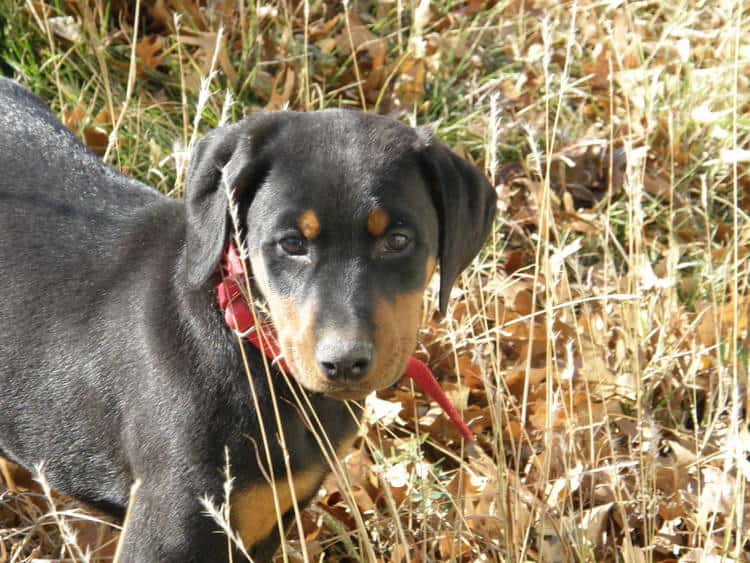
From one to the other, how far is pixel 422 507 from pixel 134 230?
1.20 meters

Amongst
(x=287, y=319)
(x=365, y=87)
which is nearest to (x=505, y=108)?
(x=365, y=87)

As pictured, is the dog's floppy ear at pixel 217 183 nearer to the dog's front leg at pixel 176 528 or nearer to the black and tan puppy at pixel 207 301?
the black and tan puppy at pixel 207 301

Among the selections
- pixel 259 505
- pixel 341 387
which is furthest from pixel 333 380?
pixel 259 505

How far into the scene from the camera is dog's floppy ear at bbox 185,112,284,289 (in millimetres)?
2721

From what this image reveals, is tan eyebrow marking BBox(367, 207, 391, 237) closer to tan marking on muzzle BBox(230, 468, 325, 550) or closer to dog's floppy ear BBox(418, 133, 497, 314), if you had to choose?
dog's floppy ear BBox(418, 133, 497, 314)

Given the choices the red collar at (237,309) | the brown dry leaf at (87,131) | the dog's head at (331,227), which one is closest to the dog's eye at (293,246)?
the dog's head at (331,227)

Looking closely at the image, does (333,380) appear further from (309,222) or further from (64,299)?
(64,299)

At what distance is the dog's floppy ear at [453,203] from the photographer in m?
2.91

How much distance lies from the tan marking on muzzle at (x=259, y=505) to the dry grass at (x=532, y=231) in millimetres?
238

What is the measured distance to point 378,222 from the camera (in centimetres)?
269

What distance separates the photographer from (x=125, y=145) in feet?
15.9

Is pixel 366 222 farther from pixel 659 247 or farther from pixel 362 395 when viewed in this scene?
pixel 659 247

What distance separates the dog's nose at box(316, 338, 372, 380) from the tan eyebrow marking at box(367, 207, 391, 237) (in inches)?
12.4

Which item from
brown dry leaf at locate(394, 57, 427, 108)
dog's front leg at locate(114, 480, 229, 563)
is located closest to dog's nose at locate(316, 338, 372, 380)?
dog's front leg at locate(114, 480, 229, 563)
